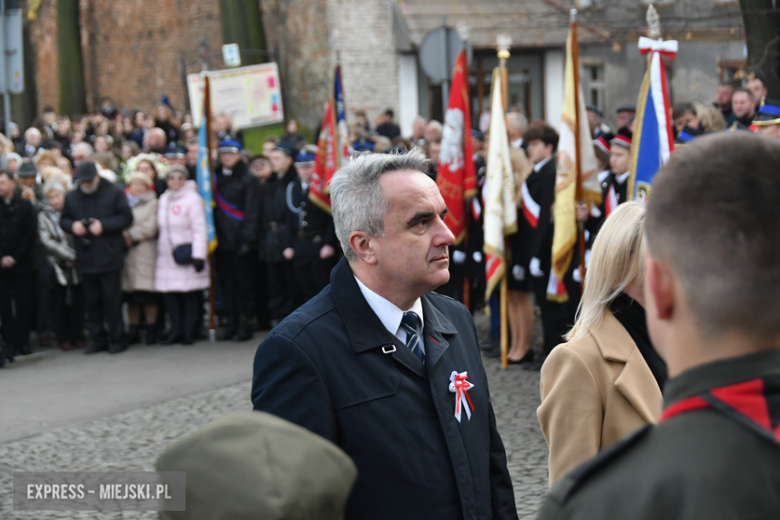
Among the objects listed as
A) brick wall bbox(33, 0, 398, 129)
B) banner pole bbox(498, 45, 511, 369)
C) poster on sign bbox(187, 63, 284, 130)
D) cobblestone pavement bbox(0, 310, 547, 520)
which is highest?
brick wall bbox(33, 0, 398, 129)

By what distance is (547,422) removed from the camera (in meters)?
2.70

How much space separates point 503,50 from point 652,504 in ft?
25.8

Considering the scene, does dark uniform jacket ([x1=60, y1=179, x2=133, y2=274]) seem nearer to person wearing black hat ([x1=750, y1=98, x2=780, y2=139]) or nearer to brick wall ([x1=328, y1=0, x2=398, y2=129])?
person wearing black hat ([x1=750, y1=98, x2=780, y2=139])

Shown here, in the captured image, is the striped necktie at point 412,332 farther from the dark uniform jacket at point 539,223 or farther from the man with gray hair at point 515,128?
the man with gray hair at point 515,128

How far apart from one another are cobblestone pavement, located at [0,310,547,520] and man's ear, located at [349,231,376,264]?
8.47 ft

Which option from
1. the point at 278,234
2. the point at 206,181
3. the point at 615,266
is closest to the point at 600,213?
the point at 278,234

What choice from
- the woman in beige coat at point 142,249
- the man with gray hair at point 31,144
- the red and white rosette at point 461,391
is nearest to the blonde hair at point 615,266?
the red and white rosette at point 461,391

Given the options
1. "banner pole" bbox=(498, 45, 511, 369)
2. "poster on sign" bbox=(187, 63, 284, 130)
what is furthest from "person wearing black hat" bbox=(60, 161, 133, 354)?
"poster on sign" bbox=(187, 63, 284, 130)

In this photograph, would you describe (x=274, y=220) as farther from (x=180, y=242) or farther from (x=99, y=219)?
(x=99, y=219)

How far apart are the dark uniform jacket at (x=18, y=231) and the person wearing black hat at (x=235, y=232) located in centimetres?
208

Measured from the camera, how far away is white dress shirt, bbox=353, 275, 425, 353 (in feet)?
8.97

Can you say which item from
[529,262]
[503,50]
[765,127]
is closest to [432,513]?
[765,127]

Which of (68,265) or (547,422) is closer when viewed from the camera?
(547,422)

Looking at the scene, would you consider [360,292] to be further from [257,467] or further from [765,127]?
[765,127]
